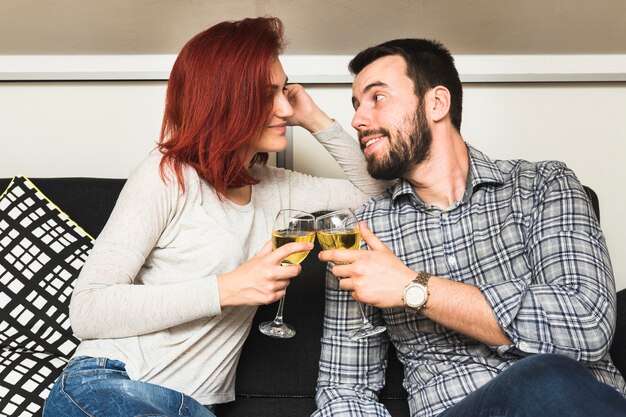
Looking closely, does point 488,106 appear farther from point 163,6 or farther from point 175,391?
point 175,391

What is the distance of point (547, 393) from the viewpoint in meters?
0.95

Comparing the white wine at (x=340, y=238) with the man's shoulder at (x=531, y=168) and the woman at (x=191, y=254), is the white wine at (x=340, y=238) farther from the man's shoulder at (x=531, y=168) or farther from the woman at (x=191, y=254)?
the man's shoulder at (x=531, y=168)

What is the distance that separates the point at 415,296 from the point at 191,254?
51cm

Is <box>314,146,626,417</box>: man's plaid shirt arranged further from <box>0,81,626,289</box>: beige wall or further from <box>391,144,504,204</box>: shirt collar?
<box>0,81,626,289</box>: beige wall

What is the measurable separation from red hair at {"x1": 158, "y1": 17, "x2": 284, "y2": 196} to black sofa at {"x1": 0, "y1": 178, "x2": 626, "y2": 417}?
0.52 meters

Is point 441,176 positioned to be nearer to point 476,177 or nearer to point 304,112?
point 476,177

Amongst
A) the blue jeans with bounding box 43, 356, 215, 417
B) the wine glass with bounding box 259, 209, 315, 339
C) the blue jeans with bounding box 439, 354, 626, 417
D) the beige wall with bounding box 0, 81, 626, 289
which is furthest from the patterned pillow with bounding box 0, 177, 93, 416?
the blue jeans with bounding box 439, 354, 626, 417

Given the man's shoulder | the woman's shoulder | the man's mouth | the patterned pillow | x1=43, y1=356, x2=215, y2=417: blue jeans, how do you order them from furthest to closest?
the patterned pillow
the man's mouth
the man's shoulder
the woman's shoulder
x1=43, y1=356, x2=215, y2=417: blue jeans

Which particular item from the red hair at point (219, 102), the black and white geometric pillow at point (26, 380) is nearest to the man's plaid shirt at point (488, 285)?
the red hair at point (219, 102)

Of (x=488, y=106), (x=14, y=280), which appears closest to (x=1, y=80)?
(x=14, y=280)

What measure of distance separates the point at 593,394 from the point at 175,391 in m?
0.80

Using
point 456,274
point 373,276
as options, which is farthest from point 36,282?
point 456,274

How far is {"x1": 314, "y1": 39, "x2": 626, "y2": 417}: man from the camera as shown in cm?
119

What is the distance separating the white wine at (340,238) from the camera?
1.20 metres
